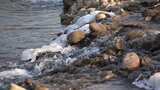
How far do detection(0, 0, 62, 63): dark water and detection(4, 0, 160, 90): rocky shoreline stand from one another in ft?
3.73

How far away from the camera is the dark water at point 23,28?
504 inches

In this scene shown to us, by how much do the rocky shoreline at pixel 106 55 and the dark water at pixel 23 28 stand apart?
1136 mm

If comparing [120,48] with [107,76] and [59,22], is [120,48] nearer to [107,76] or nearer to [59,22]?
[107,76]

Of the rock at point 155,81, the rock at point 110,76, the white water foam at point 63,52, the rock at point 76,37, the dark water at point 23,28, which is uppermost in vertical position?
the rock at point 155,81

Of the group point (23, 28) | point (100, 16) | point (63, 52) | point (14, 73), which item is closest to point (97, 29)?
point (63, 52)

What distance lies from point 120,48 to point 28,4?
17.8 meters

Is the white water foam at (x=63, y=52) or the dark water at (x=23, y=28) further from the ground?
the white water foam at (x=63, y=52)

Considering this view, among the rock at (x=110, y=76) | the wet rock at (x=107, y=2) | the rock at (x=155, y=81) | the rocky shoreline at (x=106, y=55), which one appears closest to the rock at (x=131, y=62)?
the rocky shoreline at (x=106, y=55)

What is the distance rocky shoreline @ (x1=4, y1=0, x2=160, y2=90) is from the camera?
7.79 m

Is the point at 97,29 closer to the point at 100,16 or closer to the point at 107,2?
the point at 100,16

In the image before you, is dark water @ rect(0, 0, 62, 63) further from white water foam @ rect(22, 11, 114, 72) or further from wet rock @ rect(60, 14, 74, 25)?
white water foam @ rect(22, 11, 114, 72)

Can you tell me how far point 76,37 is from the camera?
11000 mm

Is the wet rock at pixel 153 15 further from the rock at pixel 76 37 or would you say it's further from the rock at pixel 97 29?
the rock at pixel 76 37

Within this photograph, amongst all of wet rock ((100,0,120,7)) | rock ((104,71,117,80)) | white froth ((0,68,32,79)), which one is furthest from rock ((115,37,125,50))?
wet rock ((100,0,120,7))
